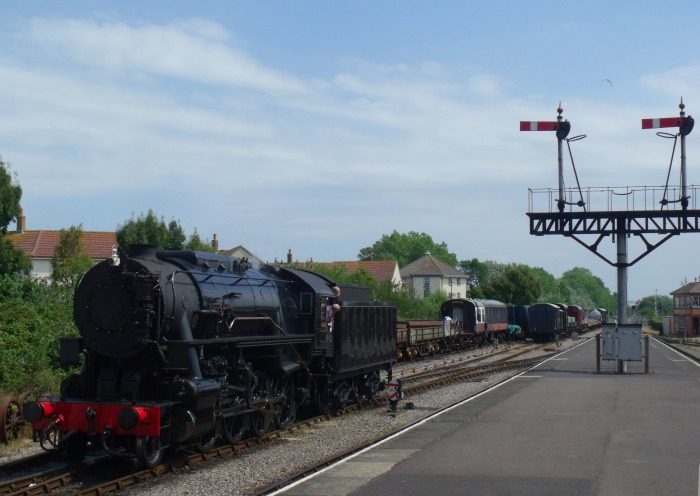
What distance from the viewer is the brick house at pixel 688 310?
9083 cm

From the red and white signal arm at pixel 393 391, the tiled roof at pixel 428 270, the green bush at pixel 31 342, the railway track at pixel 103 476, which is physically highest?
the tiled roof at pixel 428 270

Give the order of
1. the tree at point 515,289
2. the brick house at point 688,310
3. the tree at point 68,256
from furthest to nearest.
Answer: the tree at point 515,289
the brick house at point 688,310
the tree at point 68,256

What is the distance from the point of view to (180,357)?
11570 mm

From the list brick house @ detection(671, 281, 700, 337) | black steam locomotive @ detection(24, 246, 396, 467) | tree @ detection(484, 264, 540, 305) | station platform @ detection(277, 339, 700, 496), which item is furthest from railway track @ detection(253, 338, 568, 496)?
brick house @ detection(671, 281, 700, 337)

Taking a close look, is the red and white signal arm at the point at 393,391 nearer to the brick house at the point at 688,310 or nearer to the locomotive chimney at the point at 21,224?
the locomotive chimney at the point at 21,224

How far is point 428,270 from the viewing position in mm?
104562

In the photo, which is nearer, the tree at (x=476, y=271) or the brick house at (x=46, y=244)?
the brick house at (x=46, y=244)

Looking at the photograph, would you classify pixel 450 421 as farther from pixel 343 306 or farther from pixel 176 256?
pixel 176 256

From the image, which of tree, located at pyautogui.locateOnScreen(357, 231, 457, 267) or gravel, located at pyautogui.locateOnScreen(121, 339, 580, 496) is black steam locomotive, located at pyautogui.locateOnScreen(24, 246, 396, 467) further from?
tree, located at pyautogui.locateOnScreen(357, 231, 457, 267)

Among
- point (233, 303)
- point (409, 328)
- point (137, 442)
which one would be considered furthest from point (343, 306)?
point (409, 328)

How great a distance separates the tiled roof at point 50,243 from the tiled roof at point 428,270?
51896 mm

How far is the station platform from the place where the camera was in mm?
10500

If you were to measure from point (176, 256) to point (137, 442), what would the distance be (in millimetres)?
3374

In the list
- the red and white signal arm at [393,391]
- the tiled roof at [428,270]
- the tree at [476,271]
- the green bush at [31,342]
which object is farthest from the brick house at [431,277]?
the red and white signal arm at [393,391]
